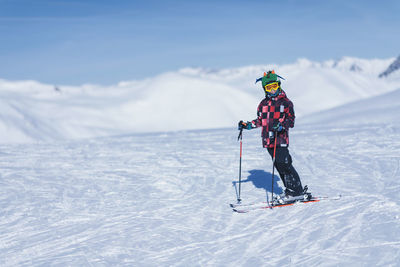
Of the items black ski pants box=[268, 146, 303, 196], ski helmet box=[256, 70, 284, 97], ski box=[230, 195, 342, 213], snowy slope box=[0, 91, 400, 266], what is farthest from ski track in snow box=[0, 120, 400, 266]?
ski helmet box=[256, 70, 284, 97]

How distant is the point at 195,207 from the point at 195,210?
173 millimetres

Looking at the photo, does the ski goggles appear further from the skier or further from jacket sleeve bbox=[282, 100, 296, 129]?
jacket sleeve bbox=[282, 100, 296, 129]

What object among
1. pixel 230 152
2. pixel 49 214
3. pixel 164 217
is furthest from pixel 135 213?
pixel 230 152

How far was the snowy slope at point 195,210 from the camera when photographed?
4.55 metres

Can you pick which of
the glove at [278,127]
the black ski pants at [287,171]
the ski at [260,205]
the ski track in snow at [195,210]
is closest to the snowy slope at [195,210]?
the ski track in snow at [195,210]

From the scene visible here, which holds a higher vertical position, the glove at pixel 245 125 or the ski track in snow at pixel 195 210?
the glove at pixel 245 125

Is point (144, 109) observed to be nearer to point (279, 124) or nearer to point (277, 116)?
point (277, 116)

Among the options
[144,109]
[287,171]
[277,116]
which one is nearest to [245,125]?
[277,116]

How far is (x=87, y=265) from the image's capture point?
4.47 metres

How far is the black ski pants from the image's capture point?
5.88m

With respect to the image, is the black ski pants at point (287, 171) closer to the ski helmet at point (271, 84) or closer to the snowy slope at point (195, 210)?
the snowy slope at point (195, 210)

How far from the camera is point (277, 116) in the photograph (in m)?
5.89

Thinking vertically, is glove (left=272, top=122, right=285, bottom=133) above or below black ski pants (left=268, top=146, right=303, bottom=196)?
above

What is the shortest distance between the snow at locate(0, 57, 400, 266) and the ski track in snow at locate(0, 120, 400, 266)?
2cm
